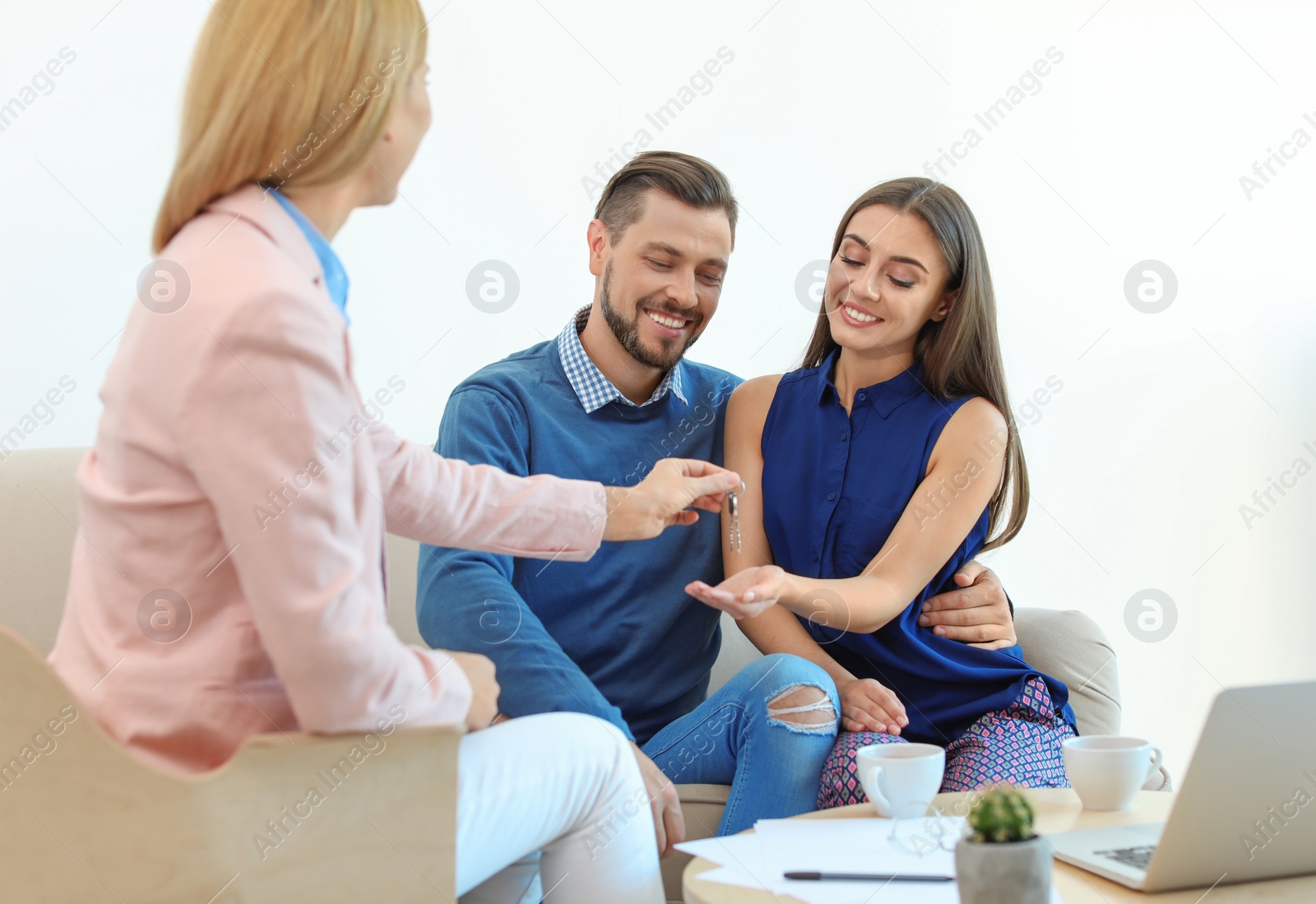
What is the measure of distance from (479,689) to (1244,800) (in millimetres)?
674

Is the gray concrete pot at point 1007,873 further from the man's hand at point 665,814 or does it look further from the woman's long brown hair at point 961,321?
the woman's long brown hair at point 961,321

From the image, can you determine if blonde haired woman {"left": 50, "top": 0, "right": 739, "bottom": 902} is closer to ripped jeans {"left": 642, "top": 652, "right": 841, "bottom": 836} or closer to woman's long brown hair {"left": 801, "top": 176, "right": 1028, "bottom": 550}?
ripped jeans {"left": 642, "top": 652, "right": 841, "bottom": 836}

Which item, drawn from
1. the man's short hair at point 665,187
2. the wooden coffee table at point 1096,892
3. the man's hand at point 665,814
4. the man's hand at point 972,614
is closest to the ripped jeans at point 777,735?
the man's hand at point 665,814

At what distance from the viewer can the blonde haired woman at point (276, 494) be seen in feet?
2.67

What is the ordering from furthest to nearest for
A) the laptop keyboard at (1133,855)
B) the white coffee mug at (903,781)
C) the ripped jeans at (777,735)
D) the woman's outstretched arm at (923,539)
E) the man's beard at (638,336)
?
the man's beard at (638,336) → the woman's outstretched arm at (923,539) → the ripped jeans at (777,735) → the white coffee mug at (903,781) → the laptop keyboard at (1133,855)

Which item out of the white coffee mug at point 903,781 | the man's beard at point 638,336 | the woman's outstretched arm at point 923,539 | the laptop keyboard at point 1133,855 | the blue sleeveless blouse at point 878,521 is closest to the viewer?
the laptop keyboard at point 1133,855

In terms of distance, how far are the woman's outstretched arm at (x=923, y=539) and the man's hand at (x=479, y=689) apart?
0.61m

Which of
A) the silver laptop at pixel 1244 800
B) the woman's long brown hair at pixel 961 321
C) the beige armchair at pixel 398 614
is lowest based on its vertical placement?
the beige armchair at pixel 398 614

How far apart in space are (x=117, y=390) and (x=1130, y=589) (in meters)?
3.04

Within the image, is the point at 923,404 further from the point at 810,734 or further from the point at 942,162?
the point at 942,162

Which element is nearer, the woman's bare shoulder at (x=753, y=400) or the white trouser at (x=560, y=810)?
the white trouser at (x=560, y=810)

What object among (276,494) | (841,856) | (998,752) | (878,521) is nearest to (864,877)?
(841,856)

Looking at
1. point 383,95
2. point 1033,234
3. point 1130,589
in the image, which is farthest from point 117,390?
point 1130,589

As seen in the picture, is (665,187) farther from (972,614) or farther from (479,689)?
(479,689)
